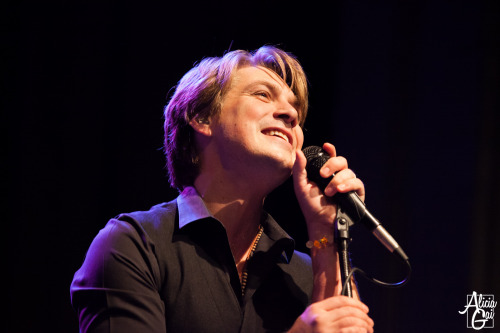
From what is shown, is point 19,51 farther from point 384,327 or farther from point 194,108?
point 384,327

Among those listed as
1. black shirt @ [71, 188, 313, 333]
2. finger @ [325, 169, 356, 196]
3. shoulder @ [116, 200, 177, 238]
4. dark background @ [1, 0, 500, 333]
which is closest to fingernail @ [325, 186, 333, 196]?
finger @ [325, 169, 356, 196]

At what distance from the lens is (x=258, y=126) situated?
1.81 m

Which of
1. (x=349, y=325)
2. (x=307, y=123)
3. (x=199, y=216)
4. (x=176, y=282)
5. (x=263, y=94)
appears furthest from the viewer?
(x=307, y=123)

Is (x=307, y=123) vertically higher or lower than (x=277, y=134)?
higher

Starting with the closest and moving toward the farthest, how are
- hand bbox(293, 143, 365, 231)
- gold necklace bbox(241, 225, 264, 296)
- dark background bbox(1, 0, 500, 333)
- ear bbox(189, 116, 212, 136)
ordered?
hand bbox(293, 143, 365, 231) → gold necklace bbox(241, 225, 264, 296) → ear bbox(189, 116, 212, 136) → dark background bbox(1, 0, 500, 333)

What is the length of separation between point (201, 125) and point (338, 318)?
1.07 meters

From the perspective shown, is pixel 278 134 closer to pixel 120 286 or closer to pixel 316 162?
pixel 316 162

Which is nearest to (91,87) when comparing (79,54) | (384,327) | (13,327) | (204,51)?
(79,54)

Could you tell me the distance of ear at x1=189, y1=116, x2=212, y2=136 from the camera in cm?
200

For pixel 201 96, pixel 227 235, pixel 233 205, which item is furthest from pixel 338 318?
pixel 201 96

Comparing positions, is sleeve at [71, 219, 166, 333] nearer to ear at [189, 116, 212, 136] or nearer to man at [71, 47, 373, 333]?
man at [71, 47, 373, 333]

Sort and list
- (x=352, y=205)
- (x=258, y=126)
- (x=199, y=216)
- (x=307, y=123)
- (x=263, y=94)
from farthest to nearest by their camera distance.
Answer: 1. (x=307, y=123)
2. (x=263, y=94)
3. (x=258, y=126)
4. (x=199, y=216)
5. (x=352, y=205)

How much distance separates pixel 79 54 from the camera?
8.42ft

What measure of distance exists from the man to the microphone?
3 cm
